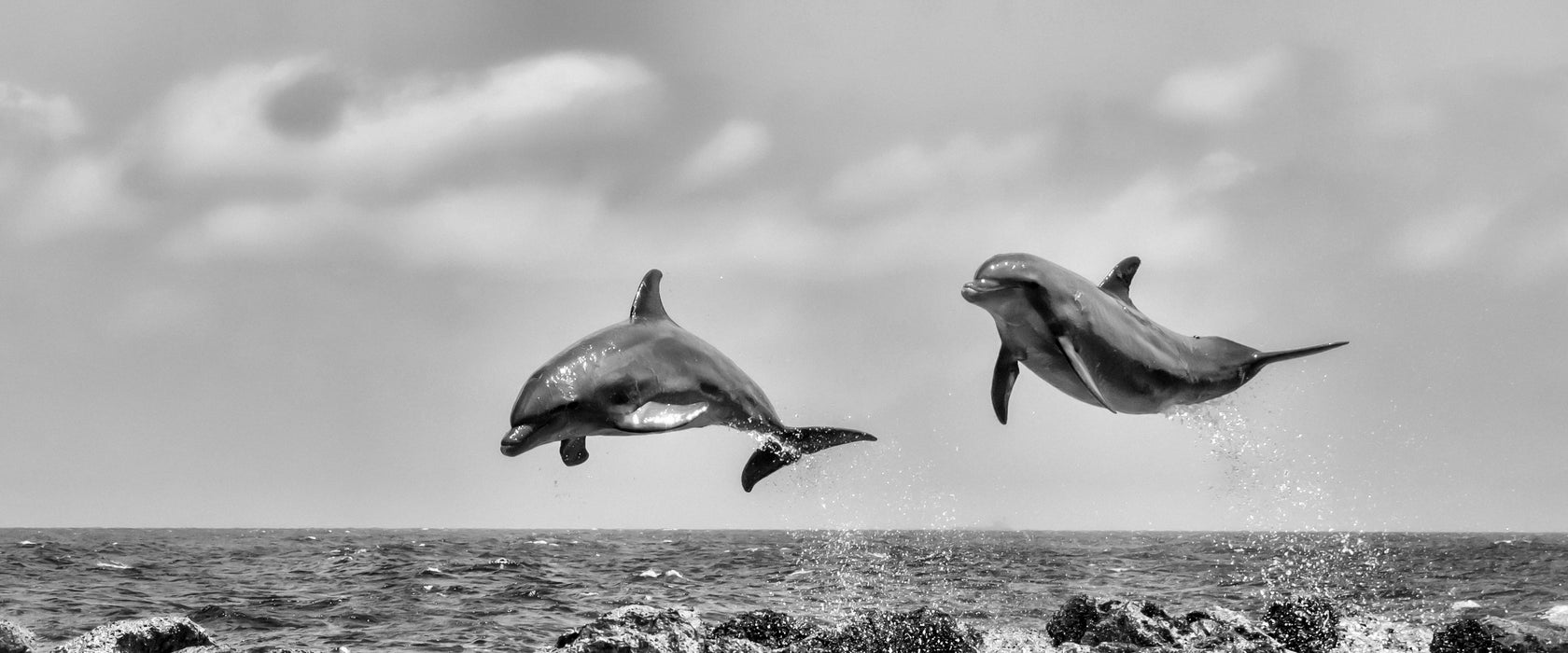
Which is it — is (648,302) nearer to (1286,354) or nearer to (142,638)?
(1286,354)

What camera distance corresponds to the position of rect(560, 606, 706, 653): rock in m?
11.6

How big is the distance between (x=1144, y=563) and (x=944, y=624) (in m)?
33.4

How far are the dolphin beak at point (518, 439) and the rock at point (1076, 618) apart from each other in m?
8.96

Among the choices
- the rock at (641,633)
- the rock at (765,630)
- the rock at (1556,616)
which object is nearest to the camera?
the rock at (641,633)

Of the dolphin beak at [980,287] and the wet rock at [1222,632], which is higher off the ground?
→ the dolphin beak at [980,287]

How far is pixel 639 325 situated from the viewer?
910 centimetres

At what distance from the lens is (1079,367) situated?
8.05 metres

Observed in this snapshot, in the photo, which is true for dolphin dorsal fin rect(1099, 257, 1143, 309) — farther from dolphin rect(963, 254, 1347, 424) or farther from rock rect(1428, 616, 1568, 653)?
rock rect(1428, 616, 1568, 653)

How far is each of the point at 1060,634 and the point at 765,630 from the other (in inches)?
142

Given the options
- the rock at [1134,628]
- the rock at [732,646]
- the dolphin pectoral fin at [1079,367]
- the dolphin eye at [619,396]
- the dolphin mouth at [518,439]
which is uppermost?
the dolphin pectoral fin at [1079,367]

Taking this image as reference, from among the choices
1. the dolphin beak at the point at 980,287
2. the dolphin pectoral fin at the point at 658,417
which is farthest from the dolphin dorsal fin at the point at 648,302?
the dolphin beak at the point at 980,287

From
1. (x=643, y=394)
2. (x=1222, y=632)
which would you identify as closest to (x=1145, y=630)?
(x=1222, y=632)

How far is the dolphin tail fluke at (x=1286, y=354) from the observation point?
9281mm

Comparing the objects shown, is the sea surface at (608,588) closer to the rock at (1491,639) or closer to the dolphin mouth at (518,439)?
the rock at (1491,639)
